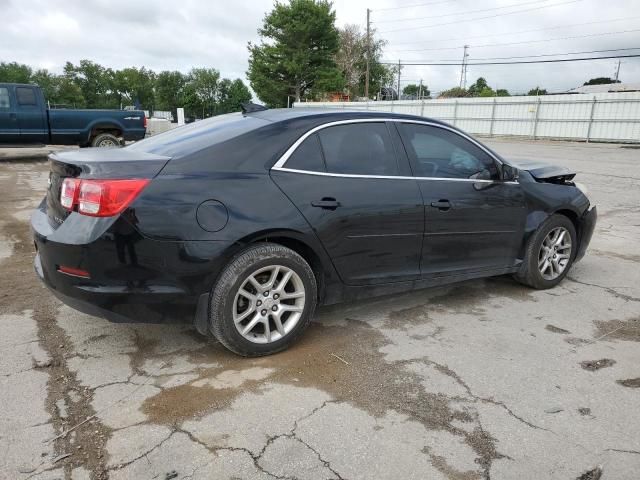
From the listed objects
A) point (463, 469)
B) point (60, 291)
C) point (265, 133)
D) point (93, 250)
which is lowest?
point (463, 469)

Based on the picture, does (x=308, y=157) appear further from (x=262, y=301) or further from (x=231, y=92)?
(x=231, y=92)

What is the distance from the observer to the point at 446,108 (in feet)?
114

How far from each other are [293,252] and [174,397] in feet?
3.70

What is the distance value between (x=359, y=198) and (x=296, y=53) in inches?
2104

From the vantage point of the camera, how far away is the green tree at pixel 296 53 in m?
52.9

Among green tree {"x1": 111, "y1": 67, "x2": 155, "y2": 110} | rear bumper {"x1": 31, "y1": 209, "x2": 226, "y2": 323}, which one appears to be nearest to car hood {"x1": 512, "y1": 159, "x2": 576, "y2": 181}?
rear bumper {"x1": 31, "y1": 209, "x2": 226, "y2": 323}

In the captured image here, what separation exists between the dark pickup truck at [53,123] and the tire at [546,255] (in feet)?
43.8

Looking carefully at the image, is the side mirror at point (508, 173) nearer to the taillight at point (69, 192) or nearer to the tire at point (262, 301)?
the tire at point (262, 301)

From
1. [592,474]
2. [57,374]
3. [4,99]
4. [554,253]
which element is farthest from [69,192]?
[4,99]

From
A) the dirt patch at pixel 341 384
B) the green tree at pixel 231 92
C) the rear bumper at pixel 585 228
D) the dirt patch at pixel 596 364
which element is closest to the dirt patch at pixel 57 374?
the dirt patch at pixel 341 384

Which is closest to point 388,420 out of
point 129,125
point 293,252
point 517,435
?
point 517,435

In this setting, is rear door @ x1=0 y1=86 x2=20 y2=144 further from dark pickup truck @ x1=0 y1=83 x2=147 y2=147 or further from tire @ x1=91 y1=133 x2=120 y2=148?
tire @ x1=91 y1=133 x2=120 y2=148

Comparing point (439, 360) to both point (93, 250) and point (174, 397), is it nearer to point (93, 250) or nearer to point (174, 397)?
point (174, 397)

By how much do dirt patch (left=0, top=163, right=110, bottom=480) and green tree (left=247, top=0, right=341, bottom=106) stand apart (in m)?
50.5
